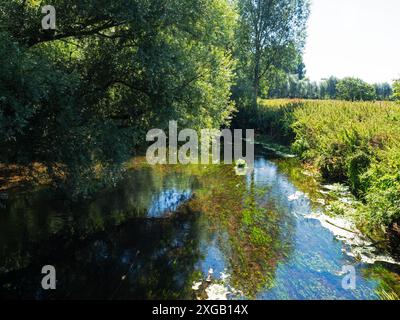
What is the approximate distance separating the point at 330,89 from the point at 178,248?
88378mm

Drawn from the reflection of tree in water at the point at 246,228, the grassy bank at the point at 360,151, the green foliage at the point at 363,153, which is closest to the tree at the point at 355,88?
the grassy bank at the point at 360,151

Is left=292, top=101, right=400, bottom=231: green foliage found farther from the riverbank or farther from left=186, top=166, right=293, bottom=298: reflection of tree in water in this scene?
left=186, top=166, right=293, bottom=298: reflection of tree in water

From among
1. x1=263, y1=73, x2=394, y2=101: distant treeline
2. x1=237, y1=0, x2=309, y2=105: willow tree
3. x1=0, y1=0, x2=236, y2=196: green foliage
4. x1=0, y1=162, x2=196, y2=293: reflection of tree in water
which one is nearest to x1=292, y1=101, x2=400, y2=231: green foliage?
x1=0, y1=162, x2=196, y2=293: reflection of tree in water

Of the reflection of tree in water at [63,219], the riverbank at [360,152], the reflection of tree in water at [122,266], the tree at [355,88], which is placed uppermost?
the tree at [355,88]

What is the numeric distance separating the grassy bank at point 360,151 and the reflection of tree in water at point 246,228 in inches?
114

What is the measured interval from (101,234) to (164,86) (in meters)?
5.52

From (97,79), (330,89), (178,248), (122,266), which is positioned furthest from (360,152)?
(330,89)

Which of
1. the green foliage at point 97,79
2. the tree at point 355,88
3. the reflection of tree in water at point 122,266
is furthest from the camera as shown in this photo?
the tree at point 355,88

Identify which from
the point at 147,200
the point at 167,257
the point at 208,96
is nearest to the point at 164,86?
the point at 208,96

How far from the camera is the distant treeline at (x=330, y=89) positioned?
70.2 meters

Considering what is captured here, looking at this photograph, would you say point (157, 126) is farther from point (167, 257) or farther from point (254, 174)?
point (254, 174)

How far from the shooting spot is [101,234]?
39.2 feet

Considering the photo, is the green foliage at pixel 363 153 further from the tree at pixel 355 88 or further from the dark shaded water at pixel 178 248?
the tree at pixel 355 88

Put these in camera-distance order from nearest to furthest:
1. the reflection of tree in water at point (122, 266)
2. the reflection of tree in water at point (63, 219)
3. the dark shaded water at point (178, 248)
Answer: the reflection of tree in water at point (122, 266), the dark shaded water at point (178, 248), the reflection of tree in water at point (63, 219)
